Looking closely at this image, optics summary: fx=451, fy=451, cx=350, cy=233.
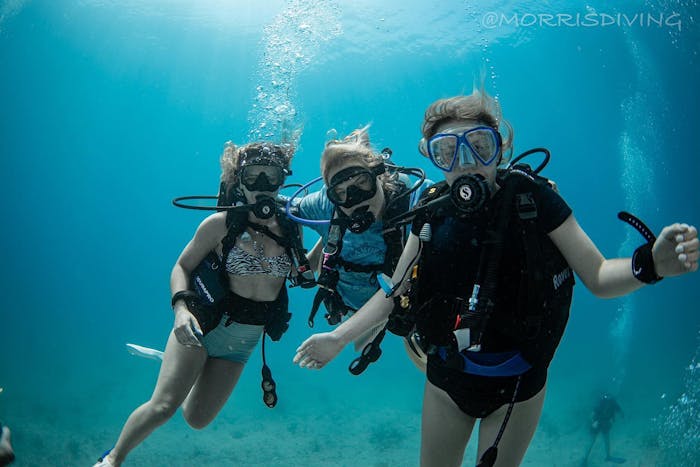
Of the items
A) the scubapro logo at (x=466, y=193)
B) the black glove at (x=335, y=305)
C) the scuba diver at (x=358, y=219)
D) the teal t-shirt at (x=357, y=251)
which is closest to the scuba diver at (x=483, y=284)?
the scubapro logo at (x=466, y=193)

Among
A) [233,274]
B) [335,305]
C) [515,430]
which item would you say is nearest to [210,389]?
[233,274]

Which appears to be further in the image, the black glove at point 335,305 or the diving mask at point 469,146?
the black glove at point 335,305

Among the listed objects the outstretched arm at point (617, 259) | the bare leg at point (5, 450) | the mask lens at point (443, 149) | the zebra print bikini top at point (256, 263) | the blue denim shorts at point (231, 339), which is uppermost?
the zebra print bikini top at point (256, 263)

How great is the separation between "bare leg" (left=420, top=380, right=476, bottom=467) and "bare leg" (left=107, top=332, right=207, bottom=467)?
2353 mm

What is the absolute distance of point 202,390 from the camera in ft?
14.9

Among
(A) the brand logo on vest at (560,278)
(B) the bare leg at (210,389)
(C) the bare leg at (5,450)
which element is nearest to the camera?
(C) the bare leg at (5,450)

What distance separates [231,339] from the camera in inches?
175

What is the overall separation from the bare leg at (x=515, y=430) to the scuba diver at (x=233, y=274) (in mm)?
2115

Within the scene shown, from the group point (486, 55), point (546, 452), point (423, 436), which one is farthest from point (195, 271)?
point (486, 55)

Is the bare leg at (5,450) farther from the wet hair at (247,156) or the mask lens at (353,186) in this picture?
the wet hair at (247,156)

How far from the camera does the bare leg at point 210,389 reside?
454 centimetres

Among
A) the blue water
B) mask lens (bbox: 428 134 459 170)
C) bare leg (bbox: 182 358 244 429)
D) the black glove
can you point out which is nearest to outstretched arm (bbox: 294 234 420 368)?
mask lens (bbox: 428 134 459 170)

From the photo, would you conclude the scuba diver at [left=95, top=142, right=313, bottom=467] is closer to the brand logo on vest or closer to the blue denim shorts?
the blue denim shorts

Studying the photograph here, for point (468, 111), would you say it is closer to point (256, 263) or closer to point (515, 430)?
point (515, 430)
